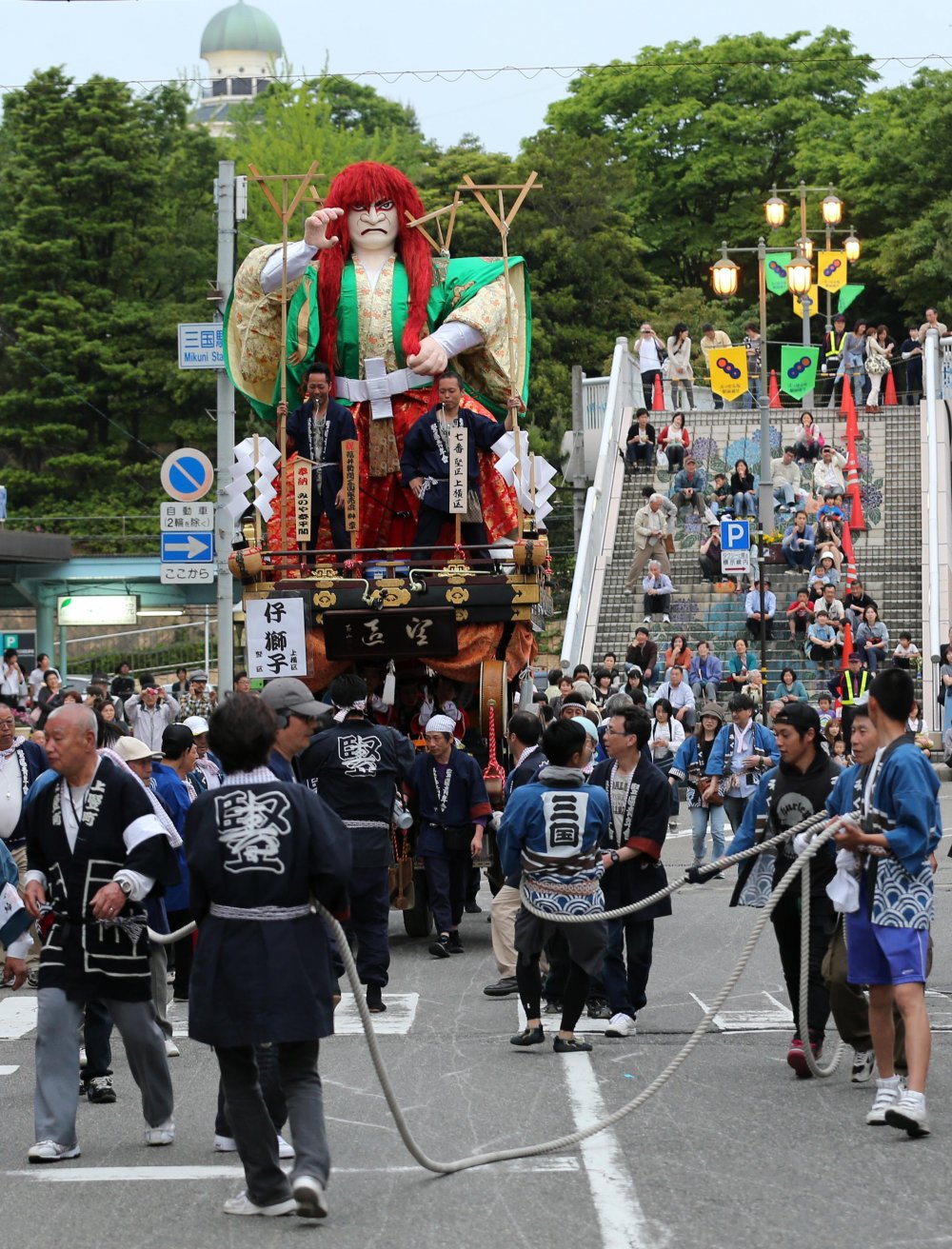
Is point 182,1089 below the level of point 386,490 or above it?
below

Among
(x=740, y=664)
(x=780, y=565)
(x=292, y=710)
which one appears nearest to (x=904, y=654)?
(x=740, y=664)

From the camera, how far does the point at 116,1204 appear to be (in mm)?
6730

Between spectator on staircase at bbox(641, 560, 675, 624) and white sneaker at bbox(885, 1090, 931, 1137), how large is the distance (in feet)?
71.4

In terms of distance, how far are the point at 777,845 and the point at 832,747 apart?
1098 cm

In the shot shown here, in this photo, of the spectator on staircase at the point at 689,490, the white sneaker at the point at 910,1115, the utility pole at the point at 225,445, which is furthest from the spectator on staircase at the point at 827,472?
the white sneaker at the point at 910,1115

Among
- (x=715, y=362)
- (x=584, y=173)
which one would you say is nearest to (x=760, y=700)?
(x=715, y=362)

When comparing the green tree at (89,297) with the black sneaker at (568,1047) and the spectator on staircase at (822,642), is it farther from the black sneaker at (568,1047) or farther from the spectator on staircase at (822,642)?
the black sneaker at (568,1047)

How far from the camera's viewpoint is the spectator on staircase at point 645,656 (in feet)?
85.6

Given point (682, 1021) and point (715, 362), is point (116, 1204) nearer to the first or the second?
point (682, 1021)

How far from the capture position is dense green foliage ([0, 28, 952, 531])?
154 feet

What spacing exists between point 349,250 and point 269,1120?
1001cm

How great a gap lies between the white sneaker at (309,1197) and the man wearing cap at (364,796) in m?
4.28

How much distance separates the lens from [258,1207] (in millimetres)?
6586

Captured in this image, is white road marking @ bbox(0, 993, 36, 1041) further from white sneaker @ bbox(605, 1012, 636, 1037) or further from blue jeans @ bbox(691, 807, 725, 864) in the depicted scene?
blue jeans @ bbox(691, 807, 725, 864)
